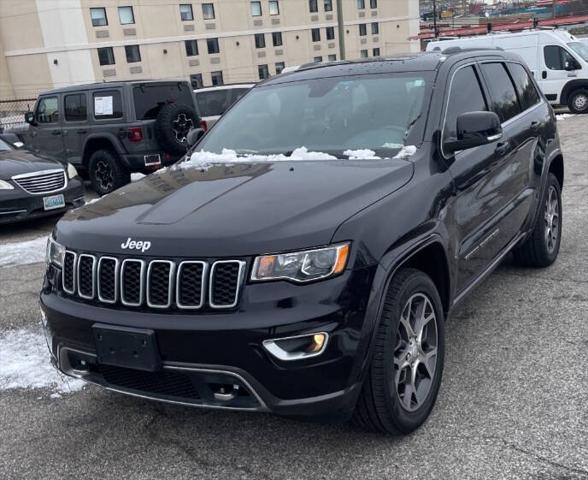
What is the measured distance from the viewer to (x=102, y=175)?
11.1 meters

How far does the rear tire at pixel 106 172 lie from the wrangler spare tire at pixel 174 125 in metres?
0.85

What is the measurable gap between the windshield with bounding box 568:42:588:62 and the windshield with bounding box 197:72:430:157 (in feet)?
55.9

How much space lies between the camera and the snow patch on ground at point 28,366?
390 centimetres

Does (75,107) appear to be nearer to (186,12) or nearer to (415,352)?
(415,352)

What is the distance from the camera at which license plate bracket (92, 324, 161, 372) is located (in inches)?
106

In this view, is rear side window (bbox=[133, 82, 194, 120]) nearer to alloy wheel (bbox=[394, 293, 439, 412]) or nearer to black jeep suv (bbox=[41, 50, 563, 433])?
black jeep suv (bbox=[41, 50, 563, 433])

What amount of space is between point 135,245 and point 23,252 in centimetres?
516

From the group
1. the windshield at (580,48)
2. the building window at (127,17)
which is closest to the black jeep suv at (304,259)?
the windshield at (580,48)

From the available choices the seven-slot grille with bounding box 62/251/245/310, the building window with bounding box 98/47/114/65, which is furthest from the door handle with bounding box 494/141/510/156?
the building window with bounding box 98/47/114/65

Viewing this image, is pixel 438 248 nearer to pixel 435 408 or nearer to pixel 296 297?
pixel 435 408

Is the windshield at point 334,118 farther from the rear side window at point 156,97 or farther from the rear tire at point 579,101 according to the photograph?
the rear tire at point 579,101

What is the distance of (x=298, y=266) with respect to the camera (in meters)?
2.65

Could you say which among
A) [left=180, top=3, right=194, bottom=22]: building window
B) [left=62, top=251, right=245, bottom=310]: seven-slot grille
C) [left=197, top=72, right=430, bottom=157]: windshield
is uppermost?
[left=180, top=3, right=194, bottom=22]: building window

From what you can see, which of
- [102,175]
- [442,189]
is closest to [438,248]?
[442,189]
